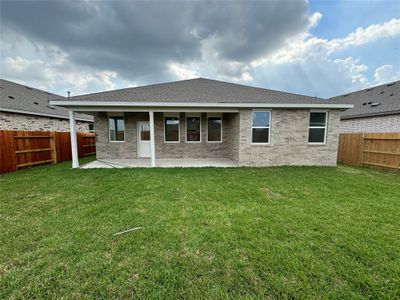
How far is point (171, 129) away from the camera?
9.77 meters

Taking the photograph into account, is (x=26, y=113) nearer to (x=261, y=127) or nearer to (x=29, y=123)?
(x=29, y=123)

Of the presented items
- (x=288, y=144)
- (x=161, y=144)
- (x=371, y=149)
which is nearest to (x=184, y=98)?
(x=161, y=144)

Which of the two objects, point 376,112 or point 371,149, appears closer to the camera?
point 371,149

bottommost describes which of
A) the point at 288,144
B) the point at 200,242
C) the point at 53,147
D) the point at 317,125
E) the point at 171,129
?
the point at 200,242

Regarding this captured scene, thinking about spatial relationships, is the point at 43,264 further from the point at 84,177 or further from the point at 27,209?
the point at 84,177

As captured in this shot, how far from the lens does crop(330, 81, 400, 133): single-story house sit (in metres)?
9.56

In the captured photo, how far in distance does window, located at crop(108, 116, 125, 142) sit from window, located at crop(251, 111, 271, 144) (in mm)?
6984

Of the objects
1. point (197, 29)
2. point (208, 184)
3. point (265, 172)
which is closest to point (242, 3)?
point (197, 29)

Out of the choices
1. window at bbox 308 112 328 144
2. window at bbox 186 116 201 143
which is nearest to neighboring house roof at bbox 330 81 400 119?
window at bbox 308 112 328 144

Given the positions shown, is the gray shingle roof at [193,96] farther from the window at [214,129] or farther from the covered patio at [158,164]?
the covered patio at [158,164]

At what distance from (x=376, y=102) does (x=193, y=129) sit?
12323 mm

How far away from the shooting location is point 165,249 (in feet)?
7.82

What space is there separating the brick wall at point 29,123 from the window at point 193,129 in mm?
9363

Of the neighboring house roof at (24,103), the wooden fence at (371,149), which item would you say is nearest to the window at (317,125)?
the wooden fence at (371,149)
